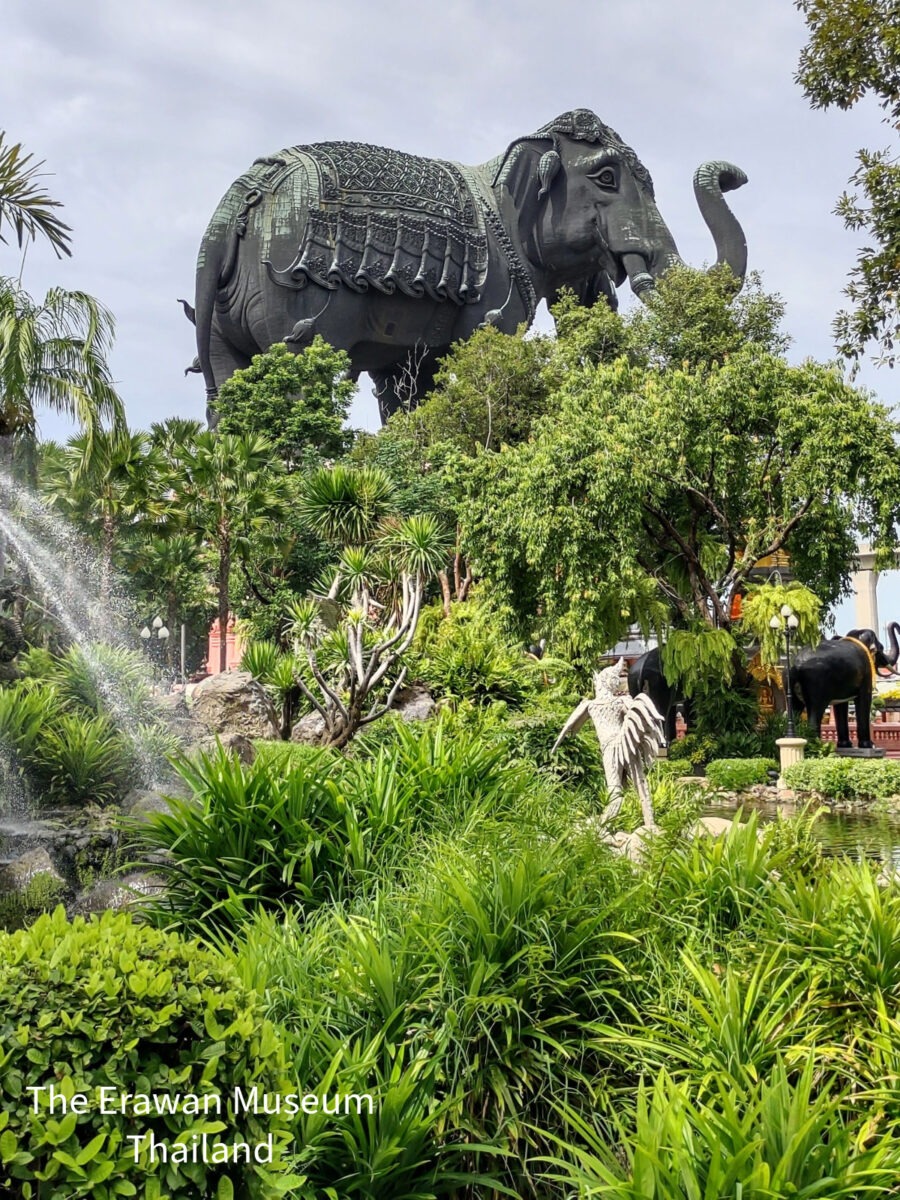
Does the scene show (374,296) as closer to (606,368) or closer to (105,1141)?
(606,368)

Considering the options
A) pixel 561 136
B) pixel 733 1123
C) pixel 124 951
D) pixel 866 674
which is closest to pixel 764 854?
pixel 733 1123

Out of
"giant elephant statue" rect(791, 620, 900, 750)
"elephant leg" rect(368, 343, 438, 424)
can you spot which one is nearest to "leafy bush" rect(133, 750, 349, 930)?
"giant elephant statue" rect(791, 620, 900, 750)

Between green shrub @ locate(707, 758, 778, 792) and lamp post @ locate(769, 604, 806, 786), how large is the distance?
383mm

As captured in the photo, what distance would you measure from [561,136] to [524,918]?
33148mm

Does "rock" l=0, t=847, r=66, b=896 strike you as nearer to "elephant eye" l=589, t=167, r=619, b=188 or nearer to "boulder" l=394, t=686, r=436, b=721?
"boulder" l=394, t=686, r=436, b=721

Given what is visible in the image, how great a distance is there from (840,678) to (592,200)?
1889 cm

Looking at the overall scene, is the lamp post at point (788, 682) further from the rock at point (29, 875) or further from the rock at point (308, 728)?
the rock at point (29, 875)

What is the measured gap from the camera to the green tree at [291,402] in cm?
2802

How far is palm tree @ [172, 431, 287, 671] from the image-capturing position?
23.2 metres

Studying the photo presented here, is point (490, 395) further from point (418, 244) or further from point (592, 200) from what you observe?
point (592, 200)

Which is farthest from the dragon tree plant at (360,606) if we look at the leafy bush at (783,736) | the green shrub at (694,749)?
the leafy bush at (783,736)

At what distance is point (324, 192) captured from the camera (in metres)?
30.5

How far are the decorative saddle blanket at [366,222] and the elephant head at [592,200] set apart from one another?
80.5 inches

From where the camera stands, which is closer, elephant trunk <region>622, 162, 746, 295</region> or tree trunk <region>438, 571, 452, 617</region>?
tree trunk <region>438, 571, 452, 617</region>
